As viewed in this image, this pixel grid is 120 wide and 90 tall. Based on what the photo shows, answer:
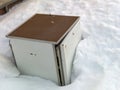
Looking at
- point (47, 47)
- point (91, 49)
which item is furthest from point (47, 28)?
point (91, 49)

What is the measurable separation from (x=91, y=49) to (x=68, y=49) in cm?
19

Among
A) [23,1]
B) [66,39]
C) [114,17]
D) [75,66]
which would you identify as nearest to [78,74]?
[75,66]

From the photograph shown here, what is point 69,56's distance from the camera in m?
1.22

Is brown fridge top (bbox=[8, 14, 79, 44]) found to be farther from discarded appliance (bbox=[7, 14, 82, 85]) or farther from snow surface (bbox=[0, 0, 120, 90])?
snow surface (bbox=[0, 0, 120, 90])

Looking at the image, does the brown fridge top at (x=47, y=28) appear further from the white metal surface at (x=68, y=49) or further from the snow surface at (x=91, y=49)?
the snow surface at (x=91, y=49)

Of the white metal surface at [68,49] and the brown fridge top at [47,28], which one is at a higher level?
the brown fridge top at [47,28]

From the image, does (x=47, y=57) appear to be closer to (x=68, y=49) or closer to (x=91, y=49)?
(x=68, y=49)

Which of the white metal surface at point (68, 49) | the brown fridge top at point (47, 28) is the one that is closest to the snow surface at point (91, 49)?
the white metal surface at point (68, 49)

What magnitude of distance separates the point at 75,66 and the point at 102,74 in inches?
7.2

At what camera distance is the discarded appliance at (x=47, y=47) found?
44.1 inches

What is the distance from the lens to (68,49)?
119 cm

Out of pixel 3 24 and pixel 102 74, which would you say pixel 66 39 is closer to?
pixel 102 74

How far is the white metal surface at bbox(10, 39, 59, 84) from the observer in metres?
1.13

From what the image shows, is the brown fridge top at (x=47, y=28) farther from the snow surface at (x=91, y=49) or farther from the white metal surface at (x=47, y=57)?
the snow surface at (x=91, y=49)
